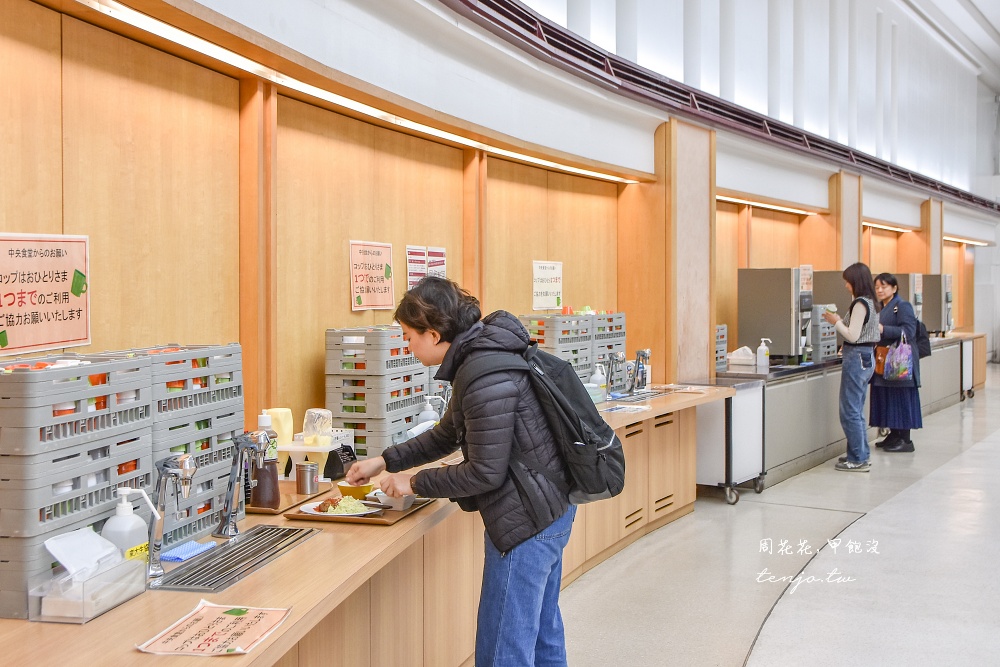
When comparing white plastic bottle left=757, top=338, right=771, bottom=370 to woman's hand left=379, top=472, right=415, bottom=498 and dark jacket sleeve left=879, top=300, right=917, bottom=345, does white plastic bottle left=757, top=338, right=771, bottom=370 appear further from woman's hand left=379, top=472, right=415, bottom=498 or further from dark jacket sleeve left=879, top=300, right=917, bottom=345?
woman's hand left=379, top=472, right=415, bottom=498

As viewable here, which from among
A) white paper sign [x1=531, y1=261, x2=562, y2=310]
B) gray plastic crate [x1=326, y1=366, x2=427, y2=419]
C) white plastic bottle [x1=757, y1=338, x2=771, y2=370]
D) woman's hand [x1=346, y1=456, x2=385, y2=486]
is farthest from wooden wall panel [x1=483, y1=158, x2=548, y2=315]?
woman's hand [x1=346, y1=456, x2=385, y2=486]

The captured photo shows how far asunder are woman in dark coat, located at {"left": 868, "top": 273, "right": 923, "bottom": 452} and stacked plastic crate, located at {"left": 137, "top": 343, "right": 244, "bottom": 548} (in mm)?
7222

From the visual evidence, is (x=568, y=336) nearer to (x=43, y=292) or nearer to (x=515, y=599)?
(x=515, y=599)

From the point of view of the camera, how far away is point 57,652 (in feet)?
6.09

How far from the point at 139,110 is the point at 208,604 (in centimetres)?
199

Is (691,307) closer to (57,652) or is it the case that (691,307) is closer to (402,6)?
(402,6)

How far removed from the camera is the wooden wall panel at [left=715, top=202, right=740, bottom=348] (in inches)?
357

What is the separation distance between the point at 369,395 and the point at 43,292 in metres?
1.46

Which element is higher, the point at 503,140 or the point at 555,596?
the point at 503,140

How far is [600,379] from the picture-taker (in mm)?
5867

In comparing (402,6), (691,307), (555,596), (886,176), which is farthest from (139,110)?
(886,176)

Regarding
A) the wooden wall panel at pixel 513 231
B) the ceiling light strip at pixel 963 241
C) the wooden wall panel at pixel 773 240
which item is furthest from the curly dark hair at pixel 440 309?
the ceiling light strip at pixel 963 241

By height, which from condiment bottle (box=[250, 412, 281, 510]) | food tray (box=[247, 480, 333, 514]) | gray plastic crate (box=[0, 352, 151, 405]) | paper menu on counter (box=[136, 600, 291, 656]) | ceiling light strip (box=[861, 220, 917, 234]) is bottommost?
paper menu on counter (box=[136, 600, 291, 656])

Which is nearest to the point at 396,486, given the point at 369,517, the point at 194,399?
the point at 369,517
